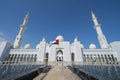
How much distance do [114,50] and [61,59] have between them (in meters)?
21.7

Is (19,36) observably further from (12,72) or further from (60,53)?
(12,72)

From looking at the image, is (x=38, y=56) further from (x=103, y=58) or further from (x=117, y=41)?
(x=117, y=41)

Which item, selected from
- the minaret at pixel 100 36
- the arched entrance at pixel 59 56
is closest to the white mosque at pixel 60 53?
the arched entrance at pixel 59 56

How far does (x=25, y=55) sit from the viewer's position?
38219 mm

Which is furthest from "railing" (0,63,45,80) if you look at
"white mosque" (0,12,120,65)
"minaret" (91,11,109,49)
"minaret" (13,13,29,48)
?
"minaret" (91,11,109,49)

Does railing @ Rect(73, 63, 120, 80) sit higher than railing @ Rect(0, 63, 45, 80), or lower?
lower

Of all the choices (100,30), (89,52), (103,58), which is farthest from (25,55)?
(100,30)

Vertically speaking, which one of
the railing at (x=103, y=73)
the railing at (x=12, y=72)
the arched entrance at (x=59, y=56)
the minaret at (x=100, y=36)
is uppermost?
the minaret at (x=100, y=36)

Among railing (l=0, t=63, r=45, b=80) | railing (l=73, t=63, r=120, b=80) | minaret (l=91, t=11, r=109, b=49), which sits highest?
minaret (l=91, t=11, r=109, b=49)

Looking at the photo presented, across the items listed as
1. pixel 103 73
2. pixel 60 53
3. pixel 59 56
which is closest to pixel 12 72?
pixel 103 73

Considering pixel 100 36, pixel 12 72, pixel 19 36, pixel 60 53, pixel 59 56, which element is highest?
pixel 19 36

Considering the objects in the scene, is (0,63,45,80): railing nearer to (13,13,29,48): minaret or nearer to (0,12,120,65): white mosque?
(0,12,120,65): white mosque

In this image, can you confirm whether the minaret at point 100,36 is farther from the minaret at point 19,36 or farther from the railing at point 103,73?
the railing at point 103,73

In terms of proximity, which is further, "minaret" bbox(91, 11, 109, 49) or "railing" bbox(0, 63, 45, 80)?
"minaret" bbox(91, 11, 109, 49)
